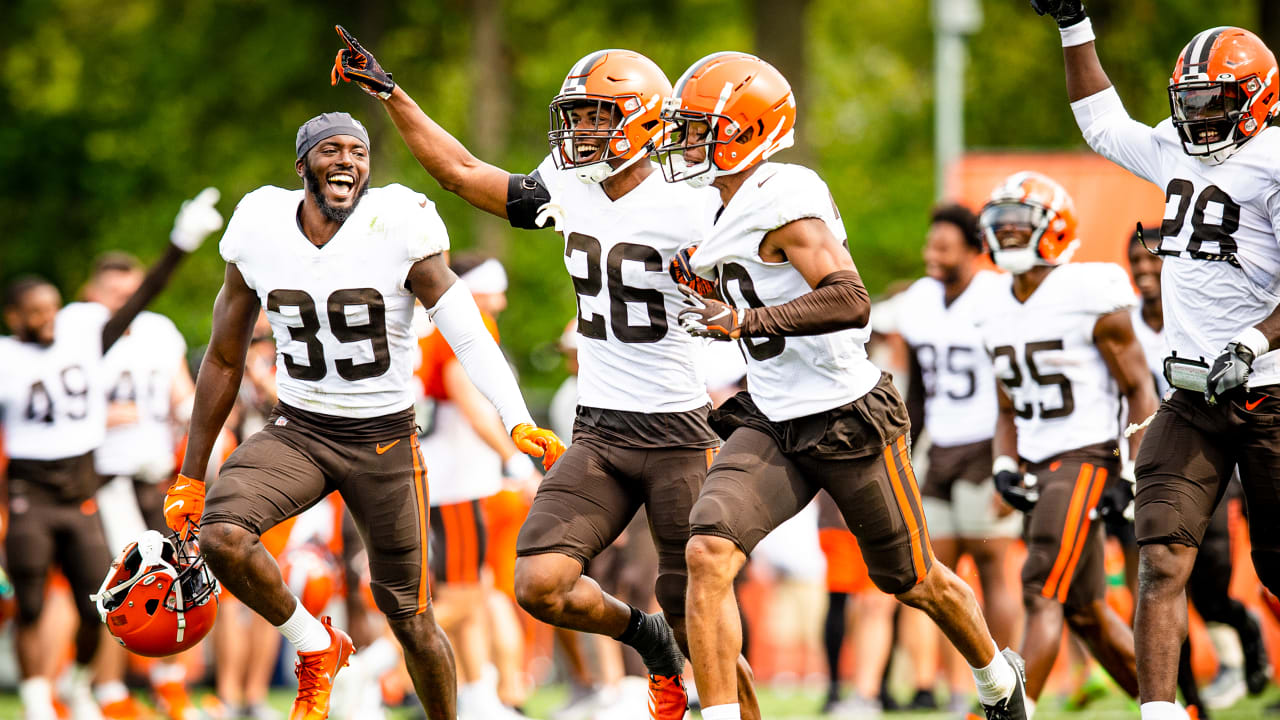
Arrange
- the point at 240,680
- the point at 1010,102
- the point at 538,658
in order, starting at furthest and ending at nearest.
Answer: the point at 1010,102
the point at 538,658
the point at 240,680

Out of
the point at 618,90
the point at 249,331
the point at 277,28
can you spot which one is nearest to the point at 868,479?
the point at 618,90

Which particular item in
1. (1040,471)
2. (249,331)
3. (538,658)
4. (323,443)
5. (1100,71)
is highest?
(1100,71)

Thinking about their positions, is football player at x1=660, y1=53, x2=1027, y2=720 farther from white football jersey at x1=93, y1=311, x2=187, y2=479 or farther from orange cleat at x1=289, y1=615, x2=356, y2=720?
white football jersey at x1=93, y1=311, x2=187, y2=479

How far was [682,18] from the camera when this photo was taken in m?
22.6

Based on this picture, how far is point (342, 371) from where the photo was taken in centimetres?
564

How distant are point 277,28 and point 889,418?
1776 centimetres

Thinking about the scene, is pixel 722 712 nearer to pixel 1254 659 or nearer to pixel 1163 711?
pixel 1163 711

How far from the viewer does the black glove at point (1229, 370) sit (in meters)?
4.98

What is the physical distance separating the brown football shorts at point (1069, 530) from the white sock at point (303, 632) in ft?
9.61

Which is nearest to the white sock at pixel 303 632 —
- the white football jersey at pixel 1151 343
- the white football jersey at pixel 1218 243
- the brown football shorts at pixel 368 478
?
the brown football shorts at pixel 368 478

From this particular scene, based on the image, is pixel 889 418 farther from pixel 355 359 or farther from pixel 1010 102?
pixel 1010 102

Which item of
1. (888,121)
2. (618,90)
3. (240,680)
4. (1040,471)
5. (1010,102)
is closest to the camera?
(618,90)

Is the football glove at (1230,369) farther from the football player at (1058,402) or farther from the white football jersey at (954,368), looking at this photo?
the white football jersey at (954,368)

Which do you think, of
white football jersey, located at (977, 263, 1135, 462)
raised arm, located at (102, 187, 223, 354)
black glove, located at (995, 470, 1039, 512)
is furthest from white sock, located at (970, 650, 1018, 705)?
raised arm, located at (102, 187, 223, 354)
